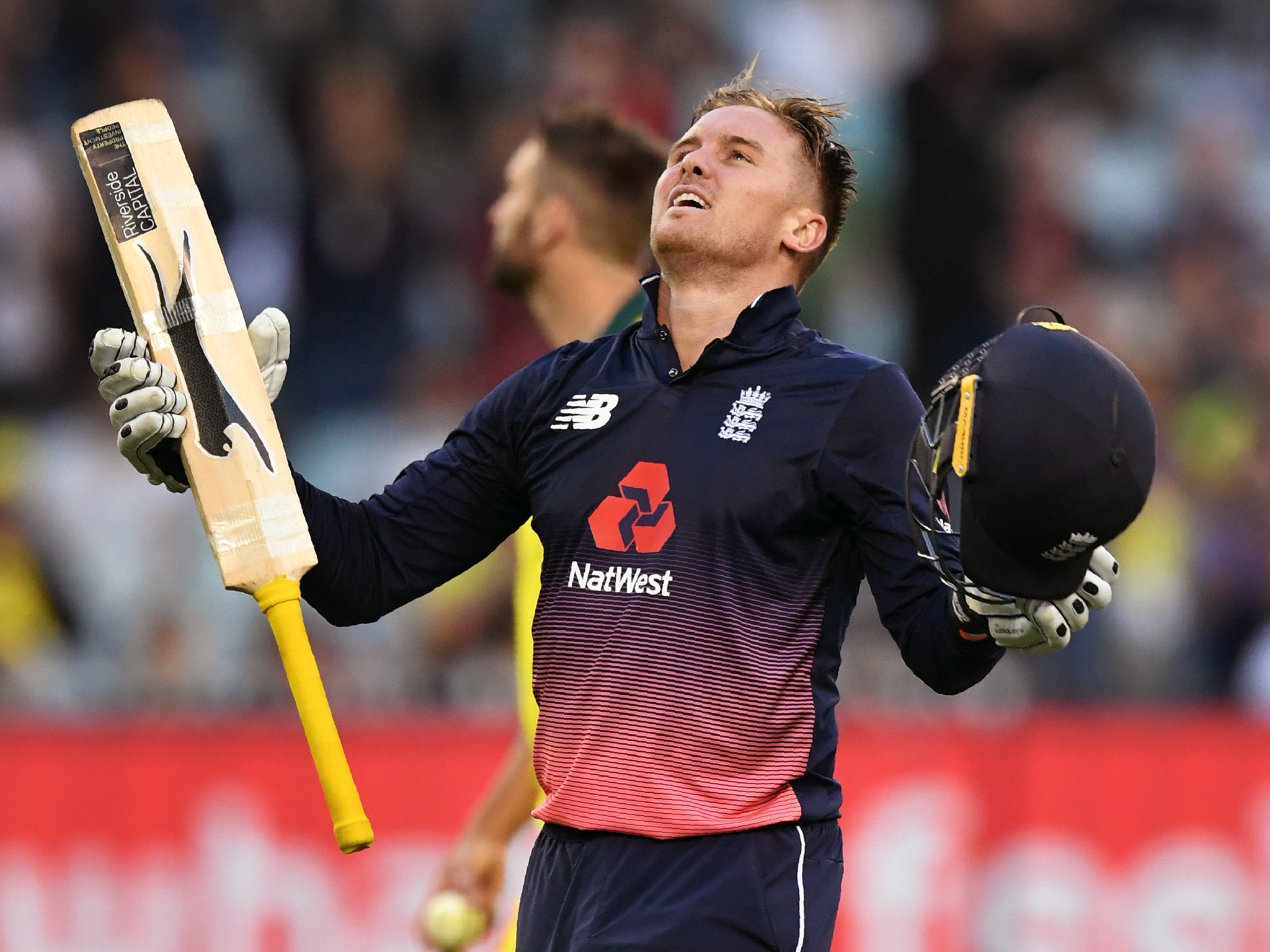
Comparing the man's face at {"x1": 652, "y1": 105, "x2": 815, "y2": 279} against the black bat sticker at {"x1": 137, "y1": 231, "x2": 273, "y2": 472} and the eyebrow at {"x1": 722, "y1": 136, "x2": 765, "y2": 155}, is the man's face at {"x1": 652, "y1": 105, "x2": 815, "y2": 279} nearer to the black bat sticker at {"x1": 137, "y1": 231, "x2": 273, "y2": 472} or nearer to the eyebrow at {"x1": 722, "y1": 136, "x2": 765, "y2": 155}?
the eyebrow at {"x1": 722, "y1": 136, "x2": 765, "y2": 155}

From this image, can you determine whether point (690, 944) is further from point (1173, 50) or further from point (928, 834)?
point (1173, 50)

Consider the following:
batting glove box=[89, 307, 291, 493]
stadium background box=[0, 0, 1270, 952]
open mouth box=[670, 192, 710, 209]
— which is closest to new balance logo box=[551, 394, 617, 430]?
open mouth box=[670, 192, 710, 209]

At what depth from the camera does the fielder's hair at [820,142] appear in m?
4.10

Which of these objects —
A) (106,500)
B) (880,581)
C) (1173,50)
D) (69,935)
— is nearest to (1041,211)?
(1173,50)

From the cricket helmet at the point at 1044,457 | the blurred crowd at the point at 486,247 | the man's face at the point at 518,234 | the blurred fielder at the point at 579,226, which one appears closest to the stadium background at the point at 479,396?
the blurred crowd at the point at 486,247

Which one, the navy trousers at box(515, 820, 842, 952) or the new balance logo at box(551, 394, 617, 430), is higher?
the new balance logo at box(551, 394, 617, 430)

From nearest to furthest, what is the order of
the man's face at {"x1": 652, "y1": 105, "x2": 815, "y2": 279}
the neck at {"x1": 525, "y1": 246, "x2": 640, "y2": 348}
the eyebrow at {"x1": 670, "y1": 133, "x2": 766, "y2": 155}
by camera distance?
the man's face at {"x1": 652, "y1": 105, "x2": 815, "y2": 279}
the eyebrow at {"x1": 670, "y1": 133, "x2": 766, "y2": 155}
the neck at {"x1": 525, "y1": 246, "x2": 640, "y2": 348}

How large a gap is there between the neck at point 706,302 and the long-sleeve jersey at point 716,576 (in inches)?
2.0

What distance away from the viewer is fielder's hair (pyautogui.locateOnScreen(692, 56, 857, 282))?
4102mm

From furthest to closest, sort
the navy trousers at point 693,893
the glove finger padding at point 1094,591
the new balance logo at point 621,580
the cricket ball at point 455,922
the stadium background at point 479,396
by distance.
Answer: the stadium background at point 479,396
the cricket ball at point 455,922
the new balance logo at point 621,580
the navy trousers at point 693,893
the glove finger padding at point 1094,591

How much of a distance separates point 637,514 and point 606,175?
2239 millimetres

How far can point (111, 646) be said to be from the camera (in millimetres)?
9086

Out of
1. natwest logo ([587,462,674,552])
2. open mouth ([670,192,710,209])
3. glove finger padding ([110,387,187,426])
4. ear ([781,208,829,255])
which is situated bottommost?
natwest logo ([587,462,674,552])

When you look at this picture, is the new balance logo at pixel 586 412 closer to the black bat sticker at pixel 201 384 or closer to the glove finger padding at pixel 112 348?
the black bat sticker at pixel 201 384
